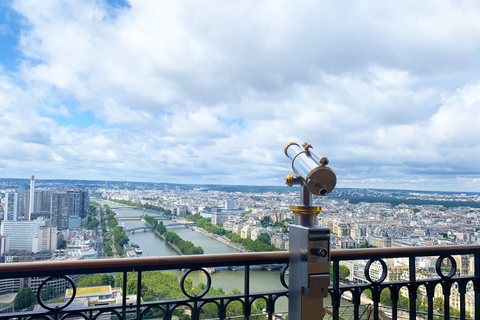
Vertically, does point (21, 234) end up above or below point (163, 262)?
below

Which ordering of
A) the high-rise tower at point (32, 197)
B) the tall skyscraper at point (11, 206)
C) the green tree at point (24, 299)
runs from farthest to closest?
Answer: 1. the high-rise tower at point (32, 197)
2. the tall skyscraper at point (11, 206)
3. the green tree at point (24, 299)

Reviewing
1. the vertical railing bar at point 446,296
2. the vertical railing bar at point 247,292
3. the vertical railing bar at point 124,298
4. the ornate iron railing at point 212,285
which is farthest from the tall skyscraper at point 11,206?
the vertical railing bar at point 446,296

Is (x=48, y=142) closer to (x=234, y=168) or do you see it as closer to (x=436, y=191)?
(x=234, y=168)

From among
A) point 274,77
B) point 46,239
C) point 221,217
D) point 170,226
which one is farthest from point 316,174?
point 170,226

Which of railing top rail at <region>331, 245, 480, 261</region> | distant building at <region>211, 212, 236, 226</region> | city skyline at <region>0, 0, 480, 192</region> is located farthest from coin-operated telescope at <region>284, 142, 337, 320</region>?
distant building at <region>211, 212, 236, 226</region>

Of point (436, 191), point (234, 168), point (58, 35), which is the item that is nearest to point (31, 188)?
point (58, 35)

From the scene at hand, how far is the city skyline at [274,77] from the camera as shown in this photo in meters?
3.95

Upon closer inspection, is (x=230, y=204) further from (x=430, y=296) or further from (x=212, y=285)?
(x=212, y=285)

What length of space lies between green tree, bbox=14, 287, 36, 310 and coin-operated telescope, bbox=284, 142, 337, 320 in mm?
1061

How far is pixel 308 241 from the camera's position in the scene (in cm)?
117

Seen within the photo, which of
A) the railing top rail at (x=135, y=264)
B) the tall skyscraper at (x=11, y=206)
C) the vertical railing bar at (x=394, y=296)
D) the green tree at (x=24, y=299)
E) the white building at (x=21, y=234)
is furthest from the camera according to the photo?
the tall skyscraper at (x=11, y=206)

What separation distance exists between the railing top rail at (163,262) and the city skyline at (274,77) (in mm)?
386

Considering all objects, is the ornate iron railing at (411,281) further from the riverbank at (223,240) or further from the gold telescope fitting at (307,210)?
the riverbank at (223,240)

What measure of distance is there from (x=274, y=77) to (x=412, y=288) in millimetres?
5366
